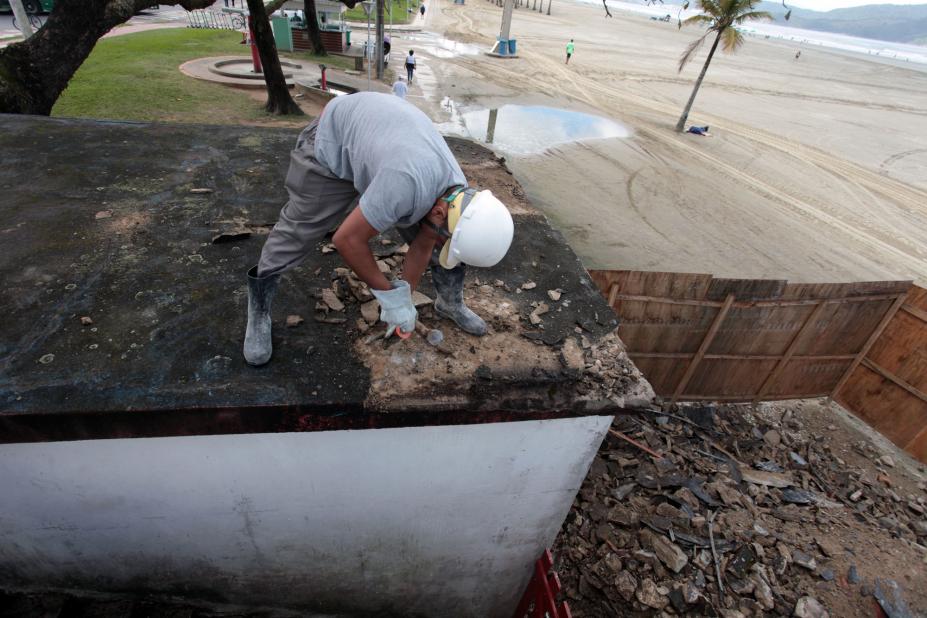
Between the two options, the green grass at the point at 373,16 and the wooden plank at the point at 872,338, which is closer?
the wooden plank at the point at 872,338

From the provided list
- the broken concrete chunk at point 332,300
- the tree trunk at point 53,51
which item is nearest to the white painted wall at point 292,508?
the broken concrete chunk at point 332,300

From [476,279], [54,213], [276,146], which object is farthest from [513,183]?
[54,213]

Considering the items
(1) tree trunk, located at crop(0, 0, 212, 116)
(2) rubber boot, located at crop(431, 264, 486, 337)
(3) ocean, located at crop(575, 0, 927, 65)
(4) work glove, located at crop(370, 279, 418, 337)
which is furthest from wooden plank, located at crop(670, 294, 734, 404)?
(3) ocean, located at crop(575, 0, 927, 65)

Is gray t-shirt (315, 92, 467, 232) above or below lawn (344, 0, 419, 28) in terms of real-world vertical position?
above

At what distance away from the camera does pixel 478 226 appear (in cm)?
215

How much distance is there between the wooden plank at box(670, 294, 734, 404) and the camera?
4.75m

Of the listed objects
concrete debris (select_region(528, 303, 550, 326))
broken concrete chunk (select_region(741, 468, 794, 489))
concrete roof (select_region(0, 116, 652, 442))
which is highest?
concrete debris (select_region(528, 303, 550, 326))

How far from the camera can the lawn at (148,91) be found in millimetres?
9977

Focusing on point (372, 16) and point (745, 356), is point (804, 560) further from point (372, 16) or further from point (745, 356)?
point (372, 16)

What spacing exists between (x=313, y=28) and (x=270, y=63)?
10.8m

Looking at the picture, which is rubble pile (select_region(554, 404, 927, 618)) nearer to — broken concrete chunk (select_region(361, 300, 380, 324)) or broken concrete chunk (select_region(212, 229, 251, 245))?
broken concrete chunk (select_region(361, 300, 380, 324))

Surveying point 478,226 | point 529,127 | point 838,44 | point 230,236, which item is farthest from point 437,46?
point 838,44

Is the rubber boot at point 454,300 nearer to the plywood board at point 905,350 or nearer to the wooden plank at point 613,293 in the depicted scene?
the wooden plank at point 613,293

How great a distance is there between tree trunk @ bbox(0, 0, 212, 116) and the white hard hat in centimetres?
844
